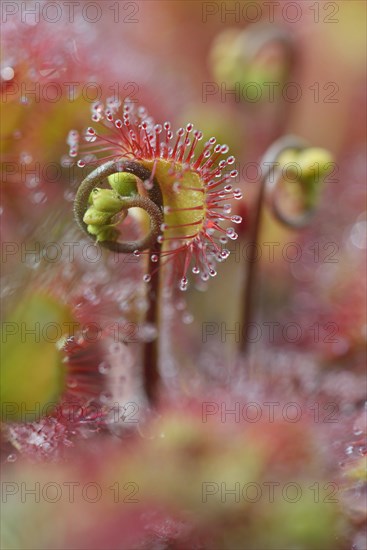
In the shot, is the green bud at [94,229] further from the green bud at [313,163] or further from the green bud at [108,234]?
the green bud at [313,163]

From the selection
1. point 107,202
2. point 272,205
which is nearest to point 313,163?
point 272,205

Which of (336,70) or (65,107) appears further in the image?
(336,70)

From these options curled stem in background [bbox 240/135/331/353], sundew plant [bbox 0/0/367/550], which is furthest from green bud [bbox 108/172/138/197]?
curled stem in background [bbox 240/135/331/353]

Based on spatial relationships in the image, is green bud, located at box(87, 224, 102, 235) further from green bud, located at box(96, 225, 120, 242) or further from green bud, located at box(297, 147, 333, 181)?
green bud, located at box(297, 147, 333, 181)

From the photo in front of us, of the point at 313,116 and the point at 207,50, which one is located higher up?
the point at 207,50

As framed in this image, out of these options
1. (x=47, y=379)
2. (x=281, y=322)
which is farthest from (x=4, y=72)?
(x=281, y=322)

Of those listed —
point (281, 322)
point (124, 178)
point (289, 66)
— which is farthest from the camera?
point (289, 66)

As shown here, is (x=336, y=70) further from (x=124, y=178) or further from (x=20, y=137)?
(x=124, y=178)
